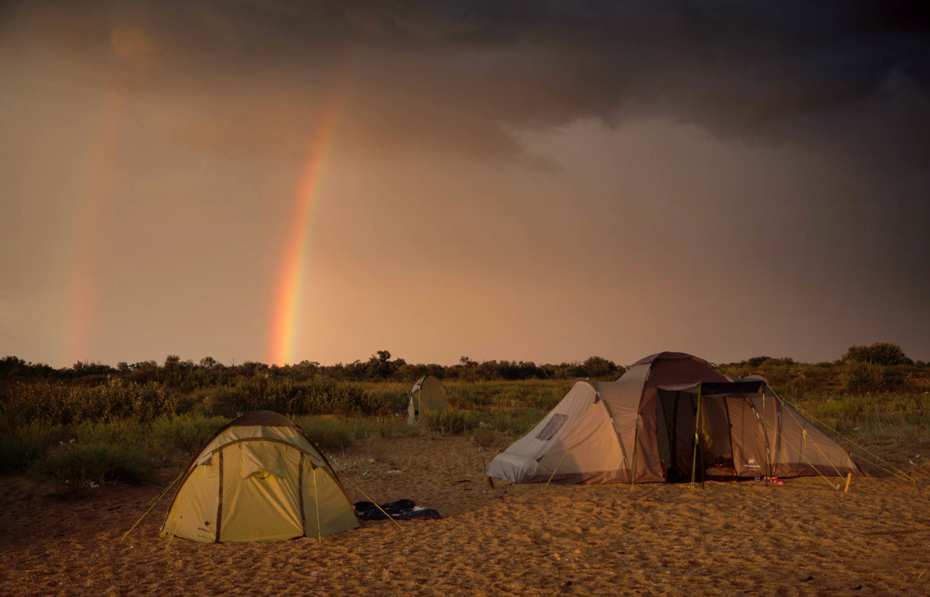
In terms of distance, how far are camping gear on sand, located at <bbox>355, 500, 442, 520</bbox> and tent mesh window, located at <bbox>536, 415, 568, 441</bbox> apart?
3183 mm

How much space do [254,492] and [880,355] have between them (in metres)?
37.7

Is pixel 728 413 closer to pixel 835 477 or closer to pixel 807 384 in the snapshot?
pixel 835 477

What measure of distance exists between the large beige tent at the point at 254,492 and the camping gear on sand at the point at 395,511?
0.52 metres

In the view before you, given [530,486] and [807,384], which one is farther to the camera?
[807,384]

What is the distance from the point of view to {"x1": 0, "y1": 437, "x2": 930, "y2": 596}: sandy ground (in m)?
6.29

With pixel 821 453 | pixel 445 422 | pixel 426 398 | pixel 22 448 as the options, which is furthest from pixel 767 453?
pixel 22 448

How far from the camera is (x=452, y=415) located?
19.4 m

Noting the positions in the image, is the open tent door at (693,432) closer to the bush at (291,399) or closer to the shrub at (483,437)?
the shrub at (483,437)

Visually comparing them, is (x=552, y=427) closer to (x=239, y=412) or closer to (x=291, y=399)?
(x=239, y=412)

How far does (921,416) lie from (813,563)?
1402 centimetres

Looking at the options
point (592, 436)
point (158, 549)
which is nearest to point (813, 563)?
point (592, 436)

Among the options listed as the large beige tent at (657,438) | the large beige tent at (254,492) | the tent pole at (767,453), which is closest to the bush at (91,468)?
the large beige tent at (254,492)

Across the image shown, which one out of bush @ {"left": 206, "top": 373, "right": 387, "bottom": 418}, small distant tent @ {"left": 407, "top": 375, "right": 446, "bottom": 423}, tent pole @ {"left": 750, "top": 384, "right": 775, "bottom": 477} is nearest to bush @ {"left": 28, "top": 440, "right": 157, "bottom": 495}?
bush @ {"left": 206, "top": 373, "right": 387, "bottom": 418}

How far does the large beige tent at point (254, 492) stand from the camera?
27.1 feet
